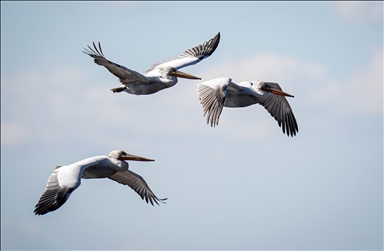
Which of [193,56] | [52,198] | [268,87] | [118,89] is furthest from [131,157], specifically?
[193,56]

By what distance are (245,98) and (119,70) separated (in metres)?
2.87

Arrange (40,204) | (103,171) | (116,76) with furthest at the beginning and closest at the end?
1. (116,76)
2. (103,171)
3. (40,204)

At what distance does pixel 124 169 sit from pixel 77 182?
171cm

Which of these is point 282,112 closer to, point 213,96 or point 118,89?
point 213,96

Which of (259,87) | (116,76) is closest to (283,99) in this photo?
(259,87)

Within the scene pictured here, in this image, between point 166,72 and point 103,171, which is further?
point 166,72

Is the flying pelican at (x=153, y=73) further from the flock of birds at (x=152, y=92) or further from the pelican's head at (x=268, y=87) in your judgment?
the pelican's head at (x=268, y=87)

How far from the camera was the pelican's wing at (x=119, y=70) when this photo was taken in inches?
607

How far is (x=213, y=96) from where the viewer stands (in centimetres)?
1599

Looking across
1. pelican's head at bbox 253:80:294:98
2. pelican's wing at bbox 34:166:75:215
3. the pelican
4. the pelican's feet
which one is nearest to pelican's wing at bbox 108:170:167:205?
the pelican

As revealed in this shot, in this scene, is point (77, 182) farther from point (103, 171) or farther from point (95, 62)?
point (95, 62)

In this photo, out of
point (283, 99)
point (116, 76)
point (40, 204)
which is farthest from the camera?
point (283, 99)

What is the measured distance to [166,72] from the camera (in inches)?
675

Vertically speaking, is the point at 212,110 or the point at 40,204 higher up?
the point at 212,110
